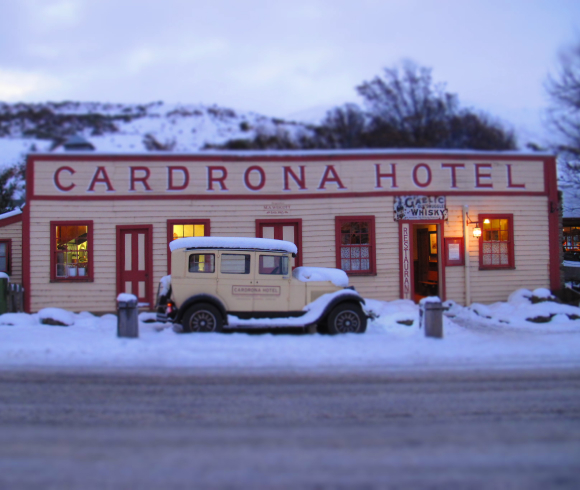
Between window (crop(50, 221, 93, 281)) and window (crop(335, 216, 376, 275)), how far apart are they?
6.84 meters

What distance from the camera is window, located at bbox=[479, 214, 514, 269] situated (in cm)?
1341

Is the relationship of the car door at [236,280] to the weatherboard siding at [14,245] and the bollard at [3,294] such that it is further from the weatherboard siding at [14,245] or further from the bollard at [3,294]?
the weatherboard siding at [14,245]

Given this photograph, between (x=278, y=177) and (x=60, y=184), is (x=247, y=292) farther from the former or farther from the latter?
(x=60, y=184)

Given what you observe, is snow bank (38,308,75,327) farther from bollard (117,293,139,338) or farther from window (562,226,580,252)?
window (562,226,580,252)

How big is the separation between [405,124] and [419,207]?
22.3 meters

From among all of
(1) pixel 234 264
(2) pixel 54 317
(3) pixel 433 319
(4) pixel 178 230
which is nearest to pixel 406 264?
(3) pixel 433 319

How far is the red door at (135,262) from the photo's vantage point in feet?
41.7

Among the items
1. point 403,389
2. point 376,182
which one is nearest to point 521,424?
point 403,389

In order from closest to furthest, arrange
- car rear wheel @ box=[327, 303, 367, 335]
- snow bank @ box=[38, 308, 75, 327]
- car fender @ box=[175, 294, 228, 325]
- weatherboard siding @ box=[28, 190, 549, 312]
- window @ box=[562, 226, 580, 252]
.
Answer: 1. car fender @ box=[175, 294, 228, 325]
2. car rear wheel @ box=[327, 303, 367, 335]
3. snow bank @ box=[38, 308, 75, 327]
4. weatherboard siding @ box=[28, 190, 549, 312]
5. window @ box=[562, 226, 580, 252]

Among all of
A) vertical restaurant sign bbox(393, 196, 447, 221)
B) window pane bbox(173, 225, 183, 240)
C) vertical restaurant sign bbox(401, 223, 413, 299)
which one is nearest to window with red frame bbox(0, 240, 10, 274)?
window pane bbox(173, 225, 183, 240)

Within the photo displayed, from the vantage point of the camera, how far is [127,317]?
9.19 metres

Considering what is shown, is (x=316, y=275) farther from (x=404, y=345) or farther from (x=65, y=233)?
(x=65, y=233)

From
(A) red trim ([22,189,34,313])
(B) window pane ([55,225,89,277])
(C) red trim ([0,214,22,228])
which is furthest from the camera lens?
(C) red trim ([0,214,22,228])

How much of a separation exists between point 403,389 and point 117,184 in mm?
9815
